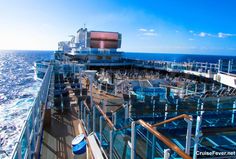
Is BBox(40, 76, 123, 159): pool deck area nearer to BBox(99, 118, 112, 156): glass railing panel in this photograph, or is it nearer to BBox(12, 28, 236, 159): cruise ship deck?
BBox(12, 28, 236, 159): cruise ship deck

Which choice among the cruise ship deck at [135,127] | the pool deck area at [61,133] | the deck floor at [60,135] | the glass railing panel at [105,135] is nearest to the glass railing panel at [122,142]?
the cruise ship deck at [135,127]

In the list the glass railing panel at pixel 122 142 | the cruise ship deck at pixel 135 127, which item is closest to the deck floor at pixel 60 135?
the cruise ship deck at pixel 135 127

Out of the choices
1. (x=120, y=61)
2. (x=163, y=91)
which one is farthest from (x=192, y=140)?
(x=120, y=61)

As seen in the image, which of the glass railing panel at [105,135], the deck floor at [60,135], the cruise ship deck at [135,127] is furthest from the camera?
the deck floor at [60,135]

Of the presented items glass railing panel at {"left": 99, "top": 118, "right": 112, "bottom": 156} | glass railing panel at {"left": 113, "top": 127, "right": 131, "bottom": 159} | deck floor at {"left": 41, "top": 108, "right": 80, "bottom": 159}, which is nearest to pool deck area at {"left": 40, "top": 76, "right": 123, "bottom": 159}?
deck floor at {"left": 41, "top": 108, "right": 80, "bottom": 159}

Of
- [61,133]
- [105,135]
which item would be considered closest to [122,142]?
[105,135]

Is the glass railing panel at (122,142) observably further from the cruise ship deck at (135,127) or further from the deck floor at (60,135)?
the deck floor at (60,135)

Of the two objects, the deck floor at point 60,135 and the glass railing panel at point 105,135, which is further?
the deck floor at point 60,135

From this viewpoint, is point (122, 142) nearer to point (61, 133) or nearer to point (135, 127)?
point (135, 127)

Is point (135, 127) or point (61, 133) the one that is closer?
point (135, 127)

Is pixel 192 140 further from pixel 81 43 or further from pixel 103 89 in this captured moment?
pixel 81 43

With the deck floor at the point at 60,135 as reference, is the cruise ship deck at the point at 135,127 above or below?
above

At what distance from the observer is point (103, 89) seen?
13641mm

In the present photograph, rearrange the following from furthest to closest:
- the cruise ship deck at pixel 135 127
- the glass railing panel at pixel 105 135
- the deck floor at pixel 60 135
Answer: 1. the deck floor at pixel 60 135
2. the glass railing panel at pixel 105 135
3. the cruise ship deck at pixel 135 127
